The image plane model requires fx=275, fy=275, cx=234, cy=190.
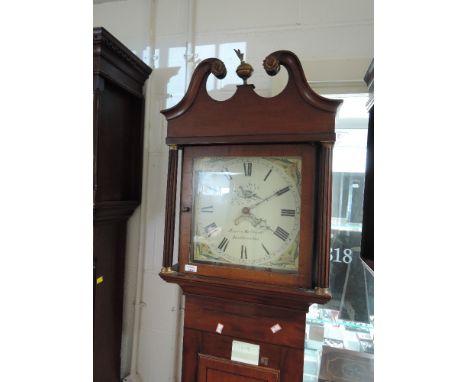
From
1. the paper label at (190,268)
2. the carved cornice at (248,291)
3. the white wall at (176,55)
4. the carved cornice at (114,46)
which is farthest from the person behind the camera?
the white wall at (176,55)

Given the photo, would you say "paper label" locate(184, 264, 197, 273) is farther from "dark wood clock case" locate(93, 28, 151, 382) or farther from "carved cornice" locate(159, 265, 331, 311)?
"dark wood clock case" locate(93, 28, 151, 382)

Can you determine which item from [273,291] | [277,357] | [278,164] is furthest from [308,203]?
[277,357]

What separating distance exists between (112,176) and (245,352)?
2.77 ft

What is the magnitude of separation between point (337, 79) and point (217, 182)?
67 centimetres

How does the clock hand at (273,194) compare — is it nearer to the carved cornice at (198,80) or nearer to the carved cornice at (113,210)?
the carved cornice at (198,80)

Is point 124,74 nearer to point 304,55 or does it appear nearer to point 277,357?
point 304,55

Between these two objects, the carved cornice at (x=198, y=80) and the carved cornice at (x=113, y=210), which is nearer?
the carved cornice at (x=198, y=80)

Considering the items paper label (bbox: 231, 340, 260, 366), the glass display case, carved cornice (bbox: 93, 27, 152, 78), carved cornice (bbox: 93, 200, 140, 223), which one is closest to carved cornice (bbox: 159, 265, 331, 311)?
paper label (bbox: 231, 340, 260, 366)

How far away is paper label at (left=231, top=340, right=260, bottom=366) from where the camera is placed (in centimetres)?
80

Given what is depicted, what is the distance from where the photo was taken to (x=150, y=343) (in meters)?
1.29

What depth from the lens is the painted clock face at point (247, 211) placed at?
0.79 metres

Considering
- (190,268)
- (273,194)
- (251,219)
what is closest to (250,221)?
(251,219)

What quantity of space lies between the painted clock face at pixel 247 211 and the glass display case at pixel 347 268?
52 centimetres

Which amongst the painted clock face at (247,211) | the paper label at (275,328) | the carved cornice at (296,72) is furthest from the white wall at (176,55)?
the paper label at (275,328)
